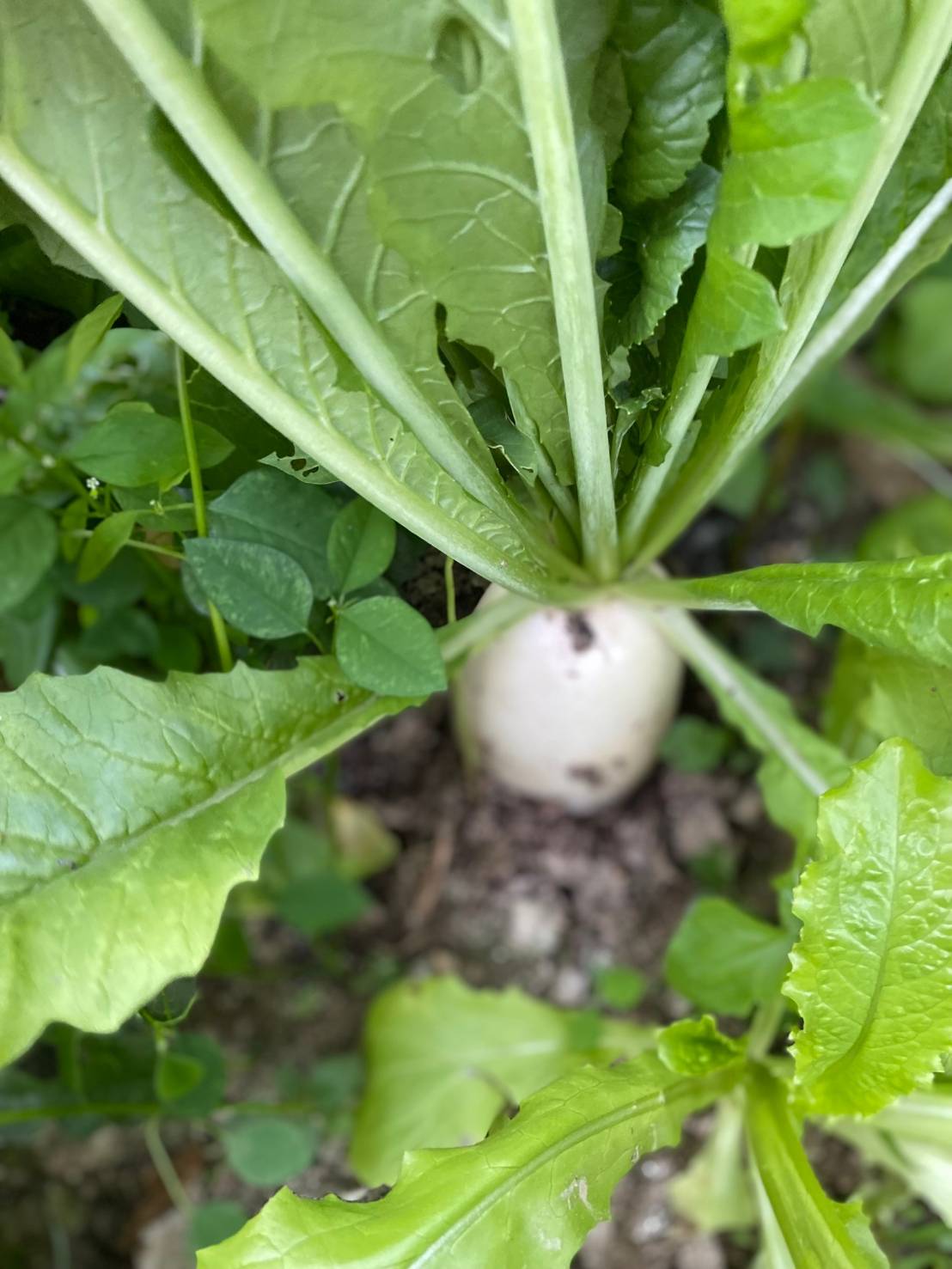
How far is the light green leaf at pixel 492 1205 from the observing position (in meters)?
0.52

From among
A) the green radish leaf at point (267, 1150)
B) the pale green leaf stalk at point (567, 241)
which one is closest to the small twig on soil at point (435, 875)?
the green radish leaf at point (267, 1150)

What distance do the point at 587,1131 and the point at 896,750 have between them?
292 millimetres

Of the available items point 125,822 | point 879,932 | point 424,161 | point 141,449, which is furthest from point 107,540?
point 879,932

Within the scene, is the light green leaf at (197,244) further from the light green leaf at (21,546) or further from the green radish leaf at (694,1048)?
the green radish leaf at (694,1048)

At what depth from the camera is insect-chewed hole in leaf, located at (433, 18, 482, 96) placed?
48 centimetres

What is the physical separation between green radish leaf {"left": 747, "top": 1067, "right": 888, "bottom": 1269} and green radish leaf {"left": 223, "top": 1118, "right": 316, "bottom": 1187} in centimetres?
36

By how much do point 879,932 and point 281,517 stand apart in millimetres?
428

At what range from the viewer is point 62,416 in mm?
718

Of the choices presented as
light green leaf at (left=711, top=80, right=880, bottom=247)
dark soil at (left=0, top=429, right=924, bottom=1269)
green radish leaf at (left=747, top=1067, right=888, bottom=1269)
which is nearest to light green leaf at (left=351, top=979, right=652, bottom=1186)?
dark soil at (left=0, top=429, right=924, bottom=1269)

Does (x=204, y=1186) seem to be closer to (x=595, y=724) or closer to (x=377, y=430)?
(x=595, y=724)

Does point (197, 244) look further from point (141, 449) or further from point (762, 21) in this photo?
point (762, 21)

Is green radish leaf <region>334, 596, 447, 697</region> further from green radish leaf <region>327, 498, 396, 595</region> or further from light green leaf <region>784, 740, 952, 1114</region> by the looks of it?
light green leaf <region>784, 740, 952, 1114</region>

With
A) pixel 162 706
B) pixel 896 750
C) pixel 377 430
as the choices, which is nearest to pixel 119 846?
pixel 162 706

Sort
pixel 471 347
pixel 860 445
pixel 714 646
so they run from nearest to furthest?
pixel 471 347, pixel 714 646, pixel 860 445
